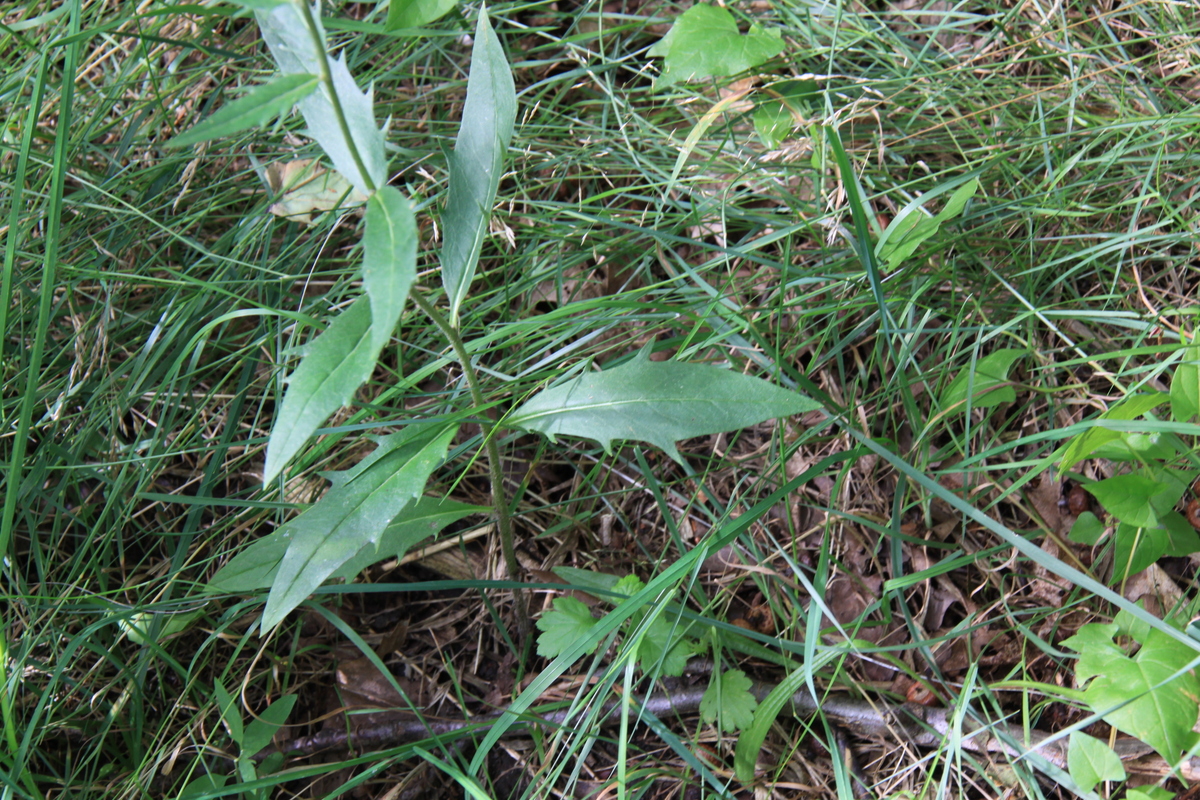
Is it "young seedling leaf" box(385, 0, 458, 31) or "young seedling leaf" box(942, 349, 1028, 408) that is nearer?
"young seedling leaf" box(942, 349, 1028, 408)

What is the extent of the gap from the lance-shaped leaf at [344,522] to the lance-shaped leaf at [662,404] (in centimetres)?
23

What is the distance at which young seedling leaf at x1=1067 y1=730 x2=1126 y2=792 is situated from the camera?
1.33 m

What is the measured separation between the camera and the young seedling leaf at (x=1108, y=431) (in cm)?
143

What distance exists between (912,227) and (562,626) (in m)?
1.11

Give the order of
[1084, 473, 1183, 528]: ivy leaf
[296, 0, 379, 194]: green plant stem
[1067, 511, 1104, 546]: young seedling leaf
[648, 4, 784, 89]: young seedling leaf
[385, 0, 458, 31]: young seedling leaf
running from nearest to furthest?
[296, 0, 379, 194]: green plant stem, [1084, 473, 1183, 528]: ivy leaf, [1067, 511, 1104, 546]: young seedling leaf, [385, 0, 458, 31]: young seedling leaf, [648, 4, 784, 89]: young seedling leaf

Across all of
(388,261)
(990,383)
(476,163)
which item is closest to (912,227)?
(990,383)

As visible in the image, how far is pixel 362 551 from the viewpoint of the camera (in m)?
1.64

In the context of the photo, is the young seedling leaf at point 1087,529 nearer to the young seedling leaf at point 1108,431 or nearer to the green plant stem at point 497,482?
the young seedling leaf at point 1108,431

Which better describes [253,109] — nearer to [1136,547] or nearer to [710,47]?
[710,47]

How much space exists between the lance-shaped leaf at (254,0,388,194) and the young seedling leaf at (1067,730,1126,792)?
1430 mm

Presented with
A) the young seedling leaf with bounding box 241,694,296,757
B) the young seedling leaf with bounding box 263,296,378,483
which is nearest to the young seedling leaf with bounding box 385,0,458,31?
the young seedling leaf with bounding box 263,296,378,483

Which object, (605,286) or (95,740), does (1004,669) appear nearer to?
(605,286)

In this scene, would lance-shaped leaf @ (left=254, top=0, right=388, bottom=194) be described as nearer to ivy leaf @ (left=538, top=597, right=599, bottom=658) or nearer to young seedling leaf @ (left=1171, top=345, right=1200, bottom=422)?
ivy leaf @ (left=538, top=597, right=599, bottom=658)

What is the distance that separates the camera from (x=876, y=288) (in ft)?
5.20
